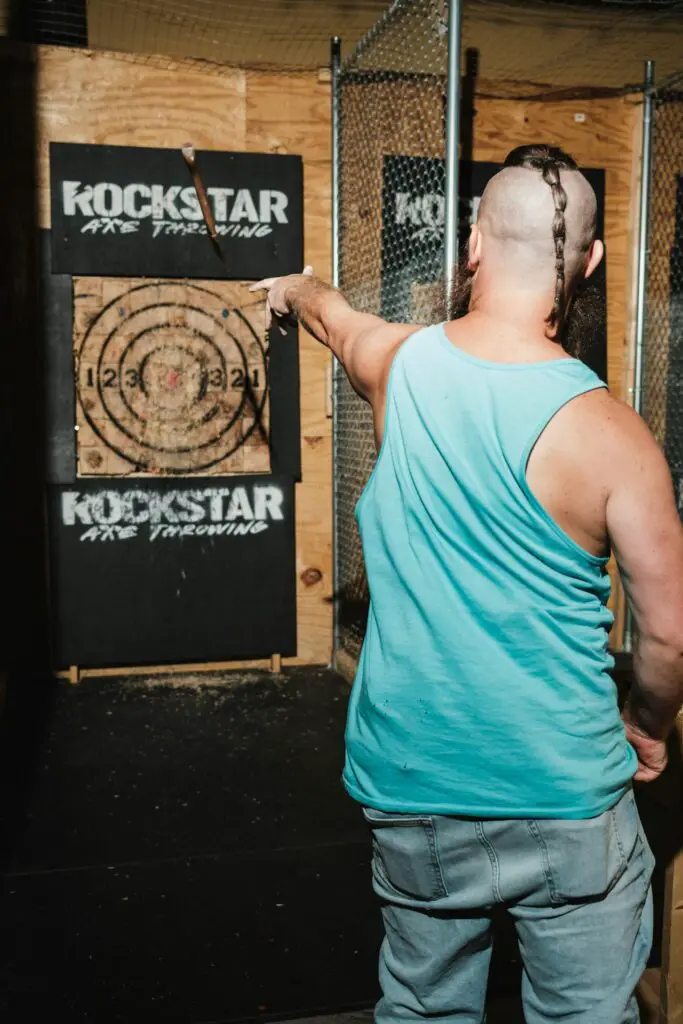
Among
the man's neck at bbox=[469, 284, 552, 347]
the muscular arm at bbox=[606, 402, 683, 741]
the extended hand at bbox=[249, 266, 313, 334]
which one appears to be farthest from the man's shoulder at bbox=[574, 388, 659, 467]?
the extended hand at bbox=[249, 266, 313, 334]

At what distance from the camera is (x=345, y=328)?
138 cm

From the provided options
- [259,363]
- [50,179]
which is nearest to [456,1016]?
[259,363]

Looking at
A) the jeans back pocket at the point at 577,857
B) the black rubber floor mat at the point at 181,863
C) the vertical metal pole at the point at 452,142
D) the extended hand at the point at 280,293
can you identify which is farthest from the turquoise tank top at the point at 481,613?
the vertical metal pole at the point at 452,142

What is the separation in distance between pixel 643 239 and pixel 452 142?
178 centimetres

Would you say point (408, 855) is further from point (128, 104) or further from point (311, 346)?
point (128, 104)

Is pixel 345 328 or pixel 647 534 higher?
pixel 345 328

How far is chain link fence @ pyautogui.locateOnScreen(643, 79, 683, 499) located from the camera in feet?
14.0

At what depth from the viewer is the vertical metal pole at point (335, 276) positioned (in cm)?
405

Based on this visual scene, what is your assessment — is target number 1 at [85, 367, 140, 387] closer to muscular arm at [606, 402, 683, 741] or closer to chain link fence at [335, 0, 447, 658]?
chain link fence at [335, 0, 447, 658]

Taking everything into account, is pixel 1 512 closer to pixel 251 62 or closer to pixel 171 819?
pixel 171 819

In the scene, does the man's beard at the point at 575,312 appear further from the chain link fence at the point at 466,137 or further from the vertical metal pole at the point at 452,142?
the chain link fence at the point at 466,137

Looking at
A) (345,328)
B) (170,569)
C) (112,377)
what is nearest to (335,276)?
(112,377)

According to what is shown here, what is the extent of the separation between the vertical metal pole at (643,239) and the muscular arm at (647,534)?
129 inches

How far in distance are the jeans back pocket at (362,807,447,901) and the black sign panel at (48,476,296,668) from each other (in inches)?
116
